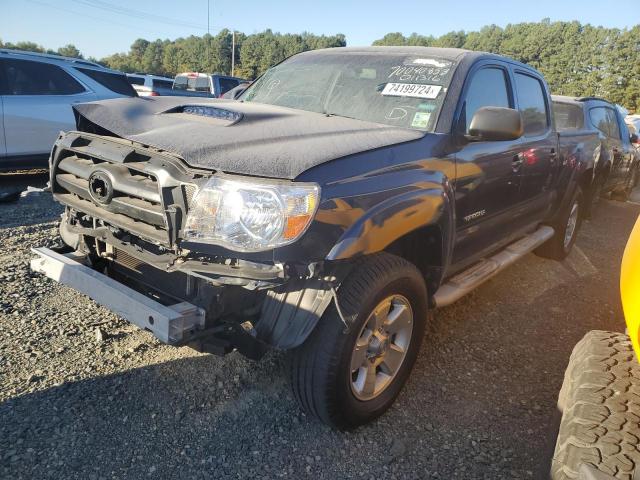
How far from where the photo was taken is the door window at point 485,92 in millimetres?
3087

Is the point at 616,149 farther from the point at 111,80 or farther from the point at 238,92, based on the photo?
the point at 111,80

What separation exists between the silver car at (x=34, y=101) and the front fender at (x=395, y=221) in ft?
18.6

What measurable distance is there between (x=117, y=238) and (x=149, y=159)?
444mm

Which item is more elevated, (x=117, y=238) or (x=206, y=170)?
(x=206, y=170)

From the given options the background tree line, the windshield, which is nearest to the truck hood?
the windshield

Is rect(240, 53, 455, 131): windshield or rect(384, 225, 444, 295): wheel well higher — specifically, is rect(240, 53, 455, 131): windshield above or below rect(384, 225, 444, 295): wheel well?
above

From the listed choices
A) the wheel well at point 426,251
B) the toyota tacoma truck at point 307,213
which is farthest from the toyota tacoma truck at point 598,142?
the wheel well at point 426,251

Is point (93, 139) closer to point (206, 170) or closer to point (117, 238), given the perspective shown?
point (117, 238)

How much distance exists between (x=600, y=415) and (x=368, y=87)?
2299 millimetres

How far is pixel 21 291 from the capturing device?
11.5ft

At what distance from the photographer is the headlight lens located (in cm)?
194

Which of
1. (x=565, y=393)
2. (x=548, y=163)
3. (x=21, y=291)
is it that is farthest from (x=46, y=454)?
(x=548, y=163)

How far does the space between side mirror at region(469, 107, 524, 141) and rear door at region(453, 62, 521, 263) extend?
0.48 feet

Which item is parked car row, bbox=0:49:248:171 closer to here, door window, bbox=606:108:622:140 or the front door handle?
the front door handle
